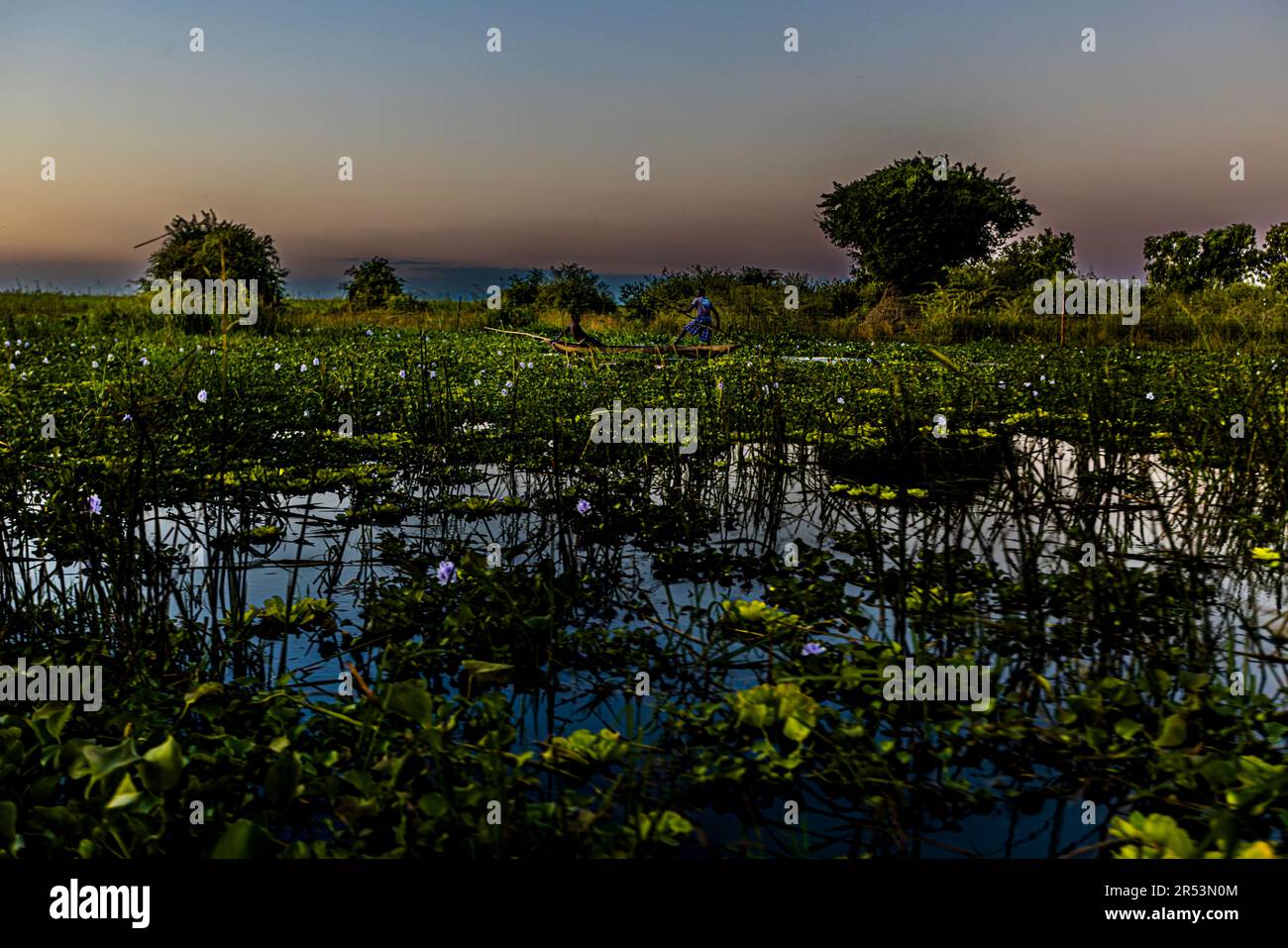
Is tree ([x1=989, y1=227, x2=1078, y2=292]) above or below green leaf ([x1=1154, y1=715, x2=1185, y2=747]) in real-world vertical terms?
above

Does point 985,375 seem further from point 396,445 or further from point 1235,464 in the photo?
point 396,445

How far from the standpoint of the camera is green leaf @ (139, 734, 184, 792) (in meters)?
1.36

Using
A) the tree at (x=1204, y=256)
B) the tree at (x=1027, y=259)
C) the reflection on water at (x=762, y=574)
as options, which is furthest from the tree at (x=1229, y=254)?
the reflection on water at (x=762, y=574)

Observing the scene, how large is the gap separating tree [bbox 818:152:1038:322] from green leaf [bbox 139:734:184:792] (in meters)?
30.2

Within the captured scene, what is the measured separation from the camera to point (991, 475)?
4195 mm

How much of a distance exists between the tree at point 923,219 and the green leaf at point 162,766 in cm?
3023

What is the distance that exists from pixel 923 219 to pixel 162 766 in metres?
31.8

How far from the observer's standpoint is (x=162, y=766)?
53.6 inches

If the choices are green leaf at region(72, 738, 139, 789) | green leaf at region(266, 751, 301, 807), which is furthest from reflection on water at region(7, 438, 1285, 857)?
green leaf at region(72, 738, 139, 789)

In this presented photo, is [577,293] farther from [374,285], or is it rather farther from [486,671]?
[486,671]

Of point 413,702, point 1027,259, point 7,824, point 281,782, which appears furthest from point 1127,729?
point 1027,259

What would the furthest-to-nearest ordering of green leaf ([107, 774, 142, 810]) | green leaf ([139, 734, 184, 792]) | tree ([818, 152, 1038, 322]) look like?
tree ([818, 152, 1038, 322])
green leaf ([139, 734, 184, 792])
green leaf ([107, 774, 142, 810])

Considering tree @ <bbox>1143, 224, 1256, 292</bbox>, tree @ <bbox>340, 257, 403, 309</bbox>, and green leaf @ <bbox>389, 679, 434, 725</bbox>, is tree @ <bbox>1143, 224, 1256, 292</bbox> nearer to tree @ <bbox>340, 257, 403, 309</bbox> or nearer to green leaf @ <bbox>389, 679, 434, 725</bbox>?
tree @ <bbox>340, 257, 403, 309</bbox>

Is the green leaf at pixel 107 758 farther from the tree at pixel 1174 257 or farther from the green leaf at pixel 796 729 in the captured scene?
the tree at pixel 1174 257
